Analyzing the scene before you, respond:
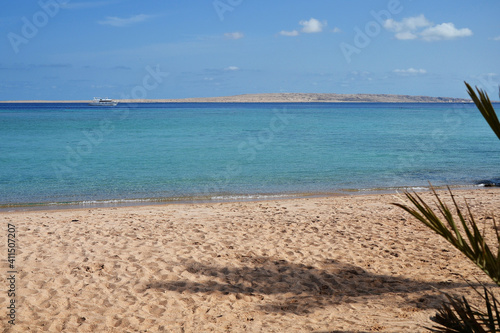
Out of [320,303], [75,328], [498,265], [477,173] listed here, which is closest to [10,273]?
[75,328]

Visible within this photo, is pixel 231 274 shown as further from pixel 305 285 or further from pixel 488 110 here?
pixel 488 110

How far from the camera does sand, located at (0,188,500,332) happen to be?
5.48m

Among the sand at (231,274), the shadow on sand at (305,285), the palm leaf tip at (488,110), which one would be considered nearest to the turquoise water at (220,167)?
the sand at (231,274)

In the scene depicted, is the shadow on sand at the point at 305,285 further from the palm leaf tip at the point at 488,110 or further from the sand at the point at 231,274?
the palm leaf tip at the point at 488,110

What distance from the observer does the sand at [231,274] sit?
5.48 meters

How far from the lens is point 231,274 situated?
6906 millimetres

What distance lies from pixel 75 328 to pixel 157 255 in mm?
2440

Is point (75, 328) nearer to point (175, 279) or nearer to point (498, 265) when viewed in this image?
point (175, 279)

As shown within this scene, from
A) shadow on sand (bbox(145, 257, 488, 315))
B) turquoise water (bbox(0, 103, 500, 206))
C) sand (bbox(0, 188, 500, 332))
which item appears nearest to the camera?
sand (bbox(0, 188, 500, 332))

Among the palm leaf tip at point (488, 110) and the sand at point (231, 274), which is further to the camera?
the sand at point (231, 274)

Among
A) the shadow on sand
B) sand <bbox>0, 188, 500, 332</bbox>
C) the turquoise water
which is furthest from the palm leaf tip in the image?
the turquoise water

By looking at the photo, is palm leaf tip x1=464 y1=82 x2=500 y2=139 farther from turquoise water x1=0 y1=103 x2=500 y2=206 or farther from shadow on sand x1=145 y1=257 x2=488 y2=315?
turquoise water x1=0 y1=103 x2=500 y2=206

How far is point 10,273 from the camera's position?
6.68 meters

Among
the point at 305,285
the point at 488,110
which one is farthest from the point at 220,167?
the point at 488,110
